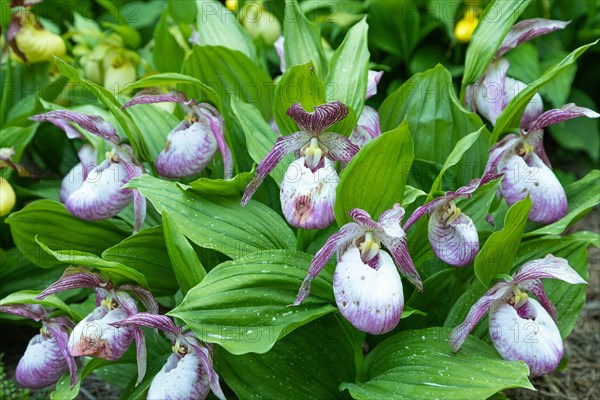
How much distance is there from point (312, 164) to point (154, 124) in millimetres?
532

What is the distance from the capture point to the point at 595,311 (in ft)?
6.80

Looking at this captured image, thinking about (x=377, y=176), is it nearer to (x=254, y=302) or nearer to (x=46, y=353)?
(x=254, y=302)

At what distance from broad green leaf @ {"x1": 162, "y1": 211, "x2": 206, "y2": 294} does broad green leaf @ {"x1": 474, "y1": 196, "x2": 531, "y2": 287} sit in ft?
1.57

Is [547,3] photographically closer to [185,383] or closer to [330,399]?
[330,399]

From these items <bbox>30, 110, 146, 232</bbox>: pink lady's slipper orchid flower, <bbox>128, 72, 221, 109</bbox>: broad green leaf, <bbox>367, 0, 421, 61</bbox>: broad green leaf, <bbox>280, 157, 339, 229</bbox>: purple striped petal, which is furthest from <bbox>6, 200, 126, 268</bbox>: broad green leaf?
<bbox>367, 0, 421, 61</bbox>: broad green leaf

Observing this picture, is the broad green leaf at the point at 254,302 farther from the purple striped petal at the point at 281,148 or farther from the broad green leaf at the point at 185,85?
the broad green leaf at the point at 185,85

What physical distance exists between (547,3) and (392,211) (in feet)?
5.43

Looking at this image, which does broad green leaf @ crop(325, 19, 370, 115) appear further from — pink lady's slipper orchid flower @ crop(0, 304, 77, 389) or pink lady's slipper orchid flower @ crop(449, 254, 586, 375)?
pink lady's slipper orchid flower @ crop(0, 304, 77, 389)

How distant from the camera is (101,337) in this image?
125cm

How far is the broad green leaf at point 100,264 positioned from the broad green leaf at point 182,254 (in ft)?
0.28

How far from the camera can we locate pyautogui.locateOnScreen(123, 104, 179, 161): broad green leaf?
1.59m

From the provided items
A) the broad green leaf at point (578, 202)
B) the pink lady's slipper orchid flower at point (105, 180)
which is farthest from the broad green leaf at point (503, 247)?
the pink lady's slipper orchid flower at point (105, 180)

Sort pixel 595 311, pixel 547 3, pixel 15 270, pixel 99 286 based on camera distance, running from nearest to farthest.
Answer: pixel 99 286, pixel 15 270, pixel 595 311, pixel 547 3

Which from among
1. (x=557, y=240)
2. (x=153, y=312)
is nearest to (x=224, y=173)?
(x=153, y=312)
